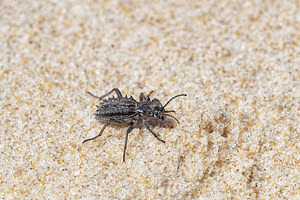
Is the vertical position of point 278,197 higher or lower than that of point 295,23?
lower

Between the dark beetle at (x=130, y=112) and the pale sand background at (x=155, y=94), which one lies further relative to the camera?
the dark beetle at (x=130, y=112)

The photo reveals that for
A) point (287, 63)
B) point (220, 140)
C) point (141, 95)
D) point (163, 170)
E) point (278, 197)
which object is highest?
point (287, 63)

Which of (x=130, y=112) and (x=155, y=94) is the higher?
(x=155, y=94)

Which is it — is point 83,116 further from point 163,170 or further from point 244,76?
point 244,76

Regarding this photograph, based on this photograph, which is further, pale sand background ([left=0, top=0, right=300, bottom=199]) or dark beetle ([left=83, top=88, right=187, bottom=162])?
dark beetle ([left=83, top=88, right=187, bottom=162])

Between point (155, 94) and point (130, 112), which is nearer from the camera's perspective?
point (130, 112)

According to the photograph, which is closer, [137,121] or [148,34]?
[137,121]

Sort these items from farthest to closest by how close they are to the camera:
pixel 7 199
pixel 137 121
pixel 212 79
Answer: pixel 212 79
pixel 137 121
pixel 7 199

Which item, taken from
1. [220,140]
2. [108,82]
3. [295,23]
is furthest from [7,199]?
[295,23]
